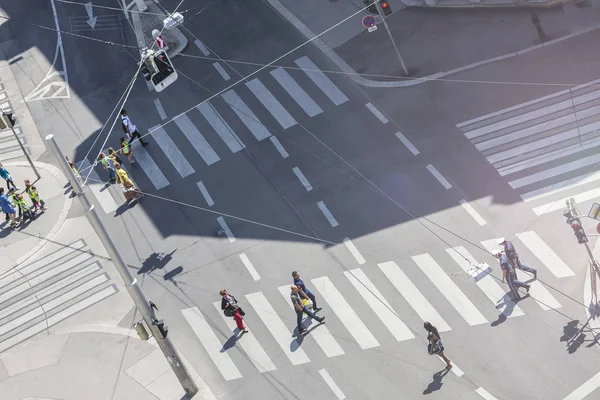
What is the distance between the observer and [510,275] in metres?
32.3

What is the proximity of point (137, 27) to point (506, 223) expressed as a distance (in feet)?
78.3

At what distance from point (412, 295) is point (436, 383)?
372cm

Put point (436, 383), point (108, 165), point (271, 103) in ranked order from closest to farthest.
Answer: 1. point (436, 383)
2. point (108, 165)
3. point (271, 103)

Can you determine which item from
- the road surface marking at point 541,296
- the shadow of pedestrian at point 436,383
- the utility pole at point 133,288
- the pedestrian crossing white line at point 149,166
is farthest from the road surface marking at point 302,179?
the shadow of pedestrian at point 436,383

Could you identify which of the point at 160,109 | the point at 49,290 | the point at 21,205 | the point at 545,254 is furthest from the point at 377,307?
the point at 160,109

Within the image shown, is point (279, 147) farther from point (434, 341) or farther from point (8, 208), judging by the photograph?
point (434, 341)

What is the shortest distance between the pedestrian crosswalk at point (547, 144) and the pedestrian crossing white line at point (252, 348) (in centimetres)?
1065

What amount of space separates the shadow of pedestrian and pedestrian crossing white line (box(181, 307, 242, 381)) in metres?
6.17

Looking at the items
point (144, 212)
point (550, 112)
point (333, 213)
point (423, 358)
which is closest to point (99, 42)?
point (144, 212)

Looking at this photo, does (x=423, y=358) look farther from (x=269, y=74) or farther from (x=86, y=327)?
(x=269, y=74)

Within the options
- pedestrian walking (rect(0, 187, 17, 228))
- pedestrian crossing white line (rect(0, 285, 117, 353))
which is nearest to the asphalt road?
pedestrian crossing white line (rect(0, 285, 117, 353))

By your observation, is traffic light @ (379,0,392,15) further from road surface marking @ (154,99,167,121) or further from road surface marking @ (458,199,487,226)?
road surface marking @ (154,99,167,121)

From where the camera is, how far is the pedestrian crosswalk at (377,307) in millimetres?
32719

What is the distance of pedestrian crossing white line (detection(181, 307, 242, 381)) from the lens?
1304 inches
